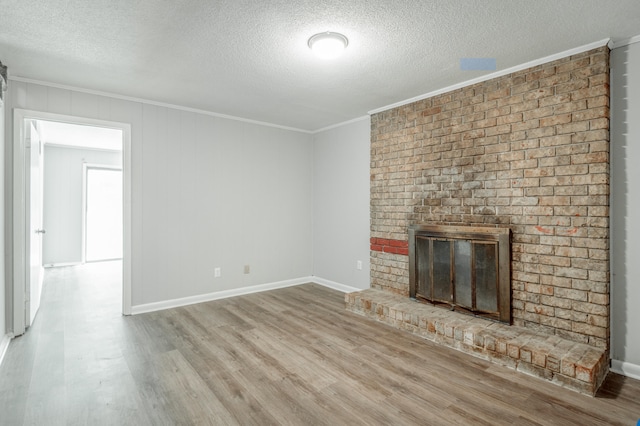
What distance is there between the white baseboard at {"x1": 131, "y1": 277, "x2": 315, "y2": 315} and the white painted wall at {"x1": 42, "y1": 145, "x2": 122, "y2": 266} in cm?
441

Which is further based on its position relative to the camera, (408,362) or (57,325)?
(57,325)

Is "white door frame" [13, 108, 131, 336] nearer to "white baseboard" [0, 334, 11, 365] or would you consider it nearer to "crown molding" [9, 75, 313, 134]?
"white baseboard" [0, 334, 11, 365]

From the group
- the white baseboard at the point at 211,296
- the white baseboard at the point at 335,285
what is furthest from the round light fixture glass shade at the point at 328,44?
the white baseboard at the point at 211,296

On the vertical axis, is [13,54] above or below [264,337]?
above

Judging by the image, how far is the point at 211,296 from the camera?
4.35 m

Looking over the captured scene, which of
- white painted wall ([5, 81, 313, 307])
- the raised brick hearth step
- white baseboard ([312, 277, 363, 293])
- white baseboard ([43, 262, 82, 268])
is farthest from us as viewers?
white baseboard ([43, 262, 82, 268])

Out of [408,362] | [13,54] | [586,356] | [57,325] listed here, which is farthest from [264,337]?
[13,54]

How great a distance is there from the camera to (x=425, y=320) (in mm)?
3062

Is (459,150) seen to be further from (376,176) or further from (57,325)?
(57,325)

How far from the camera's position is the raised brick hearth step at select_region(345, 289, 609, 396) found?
2196mm

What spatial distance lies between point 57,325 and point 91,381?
158 cm

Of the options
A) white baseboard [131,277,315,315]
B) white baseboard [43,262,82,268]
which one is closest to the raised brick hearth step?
white baseboard [131,277,315,315]

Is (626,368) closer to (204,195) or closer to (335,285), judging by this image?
(335,285)

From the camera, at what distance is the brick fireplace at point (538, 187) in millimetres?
2428
